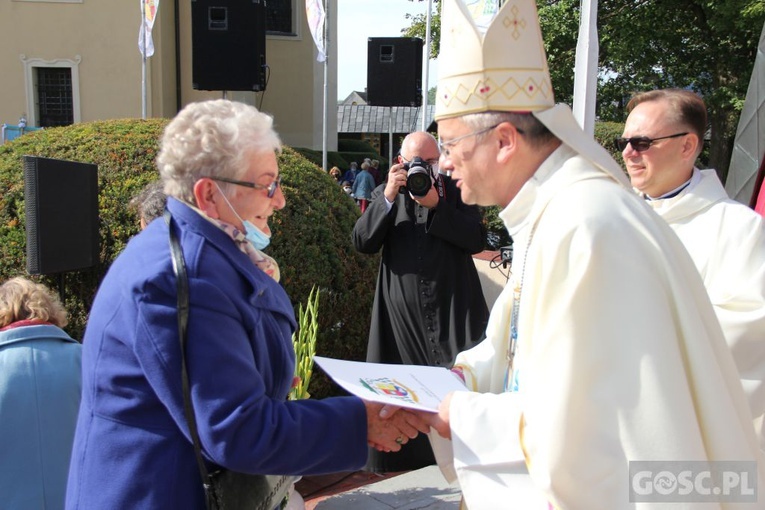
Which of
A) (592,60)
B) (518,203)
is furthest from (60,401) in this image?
(592,60)

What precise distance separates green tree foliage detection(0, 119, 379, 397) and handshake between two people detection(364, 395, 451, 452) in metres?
2.96

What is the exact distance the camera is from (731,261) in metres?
2.93

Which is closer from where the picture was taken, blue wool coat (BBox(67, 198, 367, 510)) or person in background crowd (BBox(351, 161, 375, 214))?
blue wool coat (BBox(67, 198, 367, 510))

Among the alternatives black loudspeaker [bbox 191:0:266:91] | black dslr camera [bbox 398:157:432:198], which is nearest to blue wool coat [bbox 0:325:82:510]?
black dslr camera [bbox 398:157:432:198]

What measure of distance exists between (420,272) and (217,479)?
9.13ft

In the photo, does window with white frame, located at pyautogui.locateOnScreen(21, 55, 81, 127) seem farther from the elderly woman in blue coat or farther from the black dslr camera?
the elderly woman in blue coat

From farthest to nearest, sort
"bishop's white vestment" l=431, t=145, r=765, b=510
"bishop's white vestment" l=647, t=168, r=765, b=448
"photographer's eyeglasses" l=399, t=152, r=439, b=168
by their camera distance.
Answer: "photographer's eyeglasses" l=399, t=152, r=439, b=168 < "bishop's white vestment" l=647, t=168, r=765, b=448 < "bishop's white vestment" l=431, t=145, r=765, b=510

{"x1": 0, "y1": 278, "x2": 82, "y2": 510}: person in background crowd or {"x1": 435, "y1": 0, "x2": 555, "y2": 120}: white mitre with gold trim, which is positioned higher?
{"x1": 435, "y1": 0, "x2": 555, "y2": 120}: white mitre with gold trim

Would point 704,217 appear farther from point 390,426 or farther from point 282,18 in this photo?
point 282,18

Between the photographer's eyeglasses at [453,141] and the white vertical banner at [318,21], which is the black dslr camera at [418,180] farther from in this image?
the white vertical banner at [318,21]

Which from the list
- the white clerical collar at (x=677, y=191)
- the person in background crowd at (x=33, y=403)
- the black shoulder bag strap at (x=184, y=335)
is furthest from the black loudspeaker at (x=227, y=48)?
the black shoulder bag strap at (x=184, y=335)

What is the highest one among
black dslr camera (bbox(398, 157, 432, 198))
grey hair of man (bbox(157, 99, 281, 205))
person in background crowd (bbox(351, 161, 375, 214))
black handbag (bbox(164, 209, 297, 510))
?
grey hair of man (bbox(157, 99, 281, 205))

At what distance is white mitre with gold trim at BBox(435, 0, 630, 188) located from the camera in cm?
197

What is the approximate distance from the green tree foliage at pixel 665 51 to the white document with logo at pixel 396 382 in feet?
50.2
